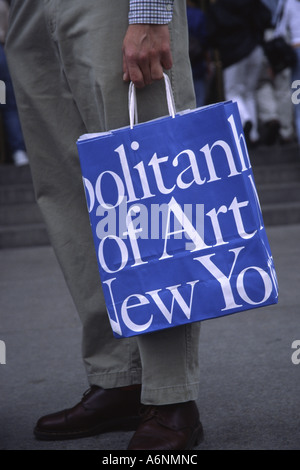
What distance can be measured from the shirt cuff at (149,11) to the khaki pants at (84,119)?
2.5 inches

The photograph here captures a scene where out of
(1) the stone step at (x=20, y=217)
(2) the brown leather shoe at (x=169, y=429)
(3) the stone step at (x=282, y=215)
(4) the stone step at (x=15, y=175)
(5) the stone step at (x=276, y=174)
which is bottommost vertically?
(3) the stone step at (x=282, y=215)

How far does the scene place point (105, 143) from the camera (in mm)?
1842

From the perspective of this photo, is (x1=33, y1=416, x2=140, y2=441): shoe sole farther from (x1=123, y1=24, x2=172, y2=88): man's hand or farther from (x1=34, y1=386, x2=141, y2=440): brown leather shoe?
(x1=123, y1=24, x2=172, y2=88): man's hand

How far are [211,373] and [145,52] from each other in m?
1.21

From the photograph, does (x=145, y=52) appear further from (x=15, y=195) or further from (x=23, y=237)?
(x=15, y=195)

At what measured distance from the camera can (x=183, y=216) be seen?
1.83m

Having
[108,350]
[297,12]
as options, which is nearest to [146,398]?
[108,350]

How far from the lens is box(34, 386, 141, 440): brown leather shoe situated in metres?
2.14

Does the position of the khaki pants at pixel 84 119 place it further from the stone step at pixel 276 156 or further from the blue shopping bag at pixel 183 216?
the stone step at pixel 276 156

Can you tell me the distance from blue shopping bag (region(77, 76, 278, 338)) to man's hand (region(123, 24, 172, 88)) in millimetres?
134

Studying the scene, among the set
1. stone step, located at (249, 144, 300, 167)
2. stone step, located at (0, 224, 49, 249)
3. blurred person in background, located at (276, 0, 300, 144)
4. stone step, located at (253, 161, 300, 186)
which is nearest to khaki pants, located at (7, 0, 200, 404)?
stone step, located at (0, 224, 49, 249)

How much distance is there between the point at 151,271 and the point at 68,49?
2.07 ft

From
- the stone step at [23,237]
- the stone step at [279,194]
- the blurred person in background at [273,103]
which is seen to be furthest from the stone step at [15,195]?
the blurred person in background at [273,103]

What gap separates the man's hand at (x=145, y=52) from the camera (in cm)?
188
